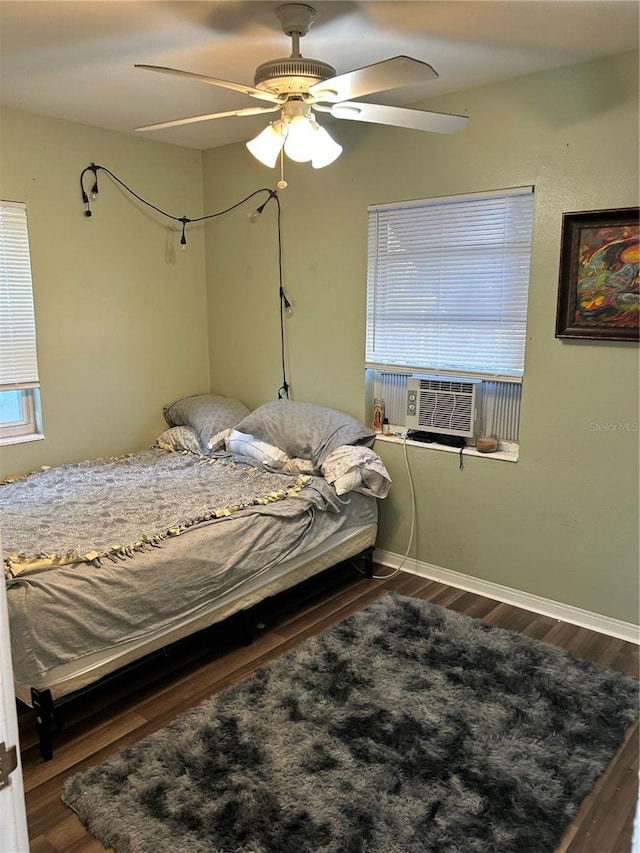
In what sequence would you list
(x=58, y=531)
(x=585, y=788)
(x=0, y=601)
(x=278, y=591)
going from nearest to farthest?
(x=0, y=601)
(x=585, y=788)
(x=58, y=531)
(x=278, y=591)

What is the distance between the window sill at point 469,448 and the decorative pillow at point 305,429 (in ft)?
0.41

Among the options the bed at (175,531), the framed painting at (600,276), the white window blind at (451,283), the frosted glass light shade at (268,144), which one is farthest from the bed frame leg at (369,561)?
the frosted glass light shade at (268,144)

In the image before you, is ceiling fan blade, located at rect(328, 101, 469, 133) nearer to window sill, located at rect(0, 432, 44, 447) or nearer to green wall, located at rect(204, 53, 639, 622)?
green wall, located at rect(204, 53, 639, 622)

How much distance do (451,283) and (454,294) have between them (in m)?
0.06

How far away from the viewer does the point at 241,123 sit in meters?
3.54

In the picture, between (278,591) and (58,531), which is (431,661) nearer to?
(278,591)

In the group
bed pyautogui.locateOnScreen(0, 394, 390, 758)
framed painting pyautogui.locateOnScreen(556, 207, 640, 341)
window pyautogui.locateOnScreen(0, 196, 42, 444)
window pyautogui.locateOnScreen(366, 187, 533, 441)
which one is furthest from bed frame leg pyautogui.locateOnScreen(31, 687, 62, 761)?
framed painting pyautogui.locateOnScreen(556, 207, 640, 341)

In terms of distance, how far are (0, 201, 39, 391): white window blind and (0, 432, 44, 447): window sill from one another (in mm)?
303

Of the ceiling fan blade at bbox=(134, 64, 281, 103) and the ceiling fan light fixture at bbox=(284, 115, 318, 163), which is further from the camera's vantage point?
the ceiling fan light fixture at bbox=(284, 115, 318, 163)

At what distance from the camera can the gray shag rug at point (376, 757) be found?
1.84 metres

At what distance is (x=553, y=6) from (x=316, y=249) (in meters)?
1.86

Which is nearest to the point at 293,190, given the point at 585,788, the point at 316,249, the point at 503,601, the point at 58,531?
the point at 316,249

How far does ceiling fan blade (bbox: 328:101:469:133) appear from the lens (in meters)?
2.25

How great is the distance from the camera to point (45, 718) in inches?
84.2
